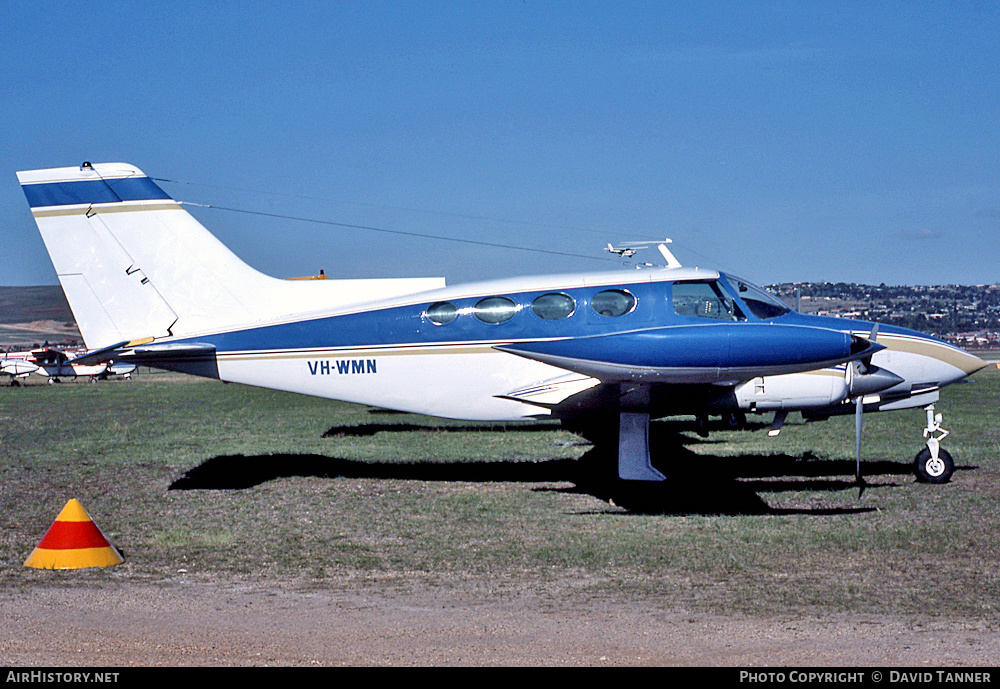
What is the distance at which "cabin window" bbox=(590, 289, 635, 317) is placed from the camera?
12523mm

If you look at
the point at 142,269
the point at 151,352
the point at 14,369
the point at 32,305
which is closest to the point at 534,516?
the point at 151,352

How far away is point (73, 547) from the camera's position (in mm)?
8844

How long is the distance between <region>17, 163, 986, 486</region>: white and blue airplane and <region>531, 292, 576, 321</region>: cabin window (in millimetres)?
19

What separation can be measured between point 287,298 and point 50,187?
11.9 ft

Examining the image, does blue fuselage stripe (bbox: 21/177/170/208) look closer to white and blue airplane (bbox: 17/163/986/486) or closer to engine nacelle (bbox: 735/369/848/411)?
white and blue airplane (bbox: 17/163/986/486)

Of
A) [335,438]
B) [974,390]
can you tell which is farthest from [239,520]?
[974,390]

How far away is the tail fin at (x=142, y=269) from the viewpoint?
13117 mm

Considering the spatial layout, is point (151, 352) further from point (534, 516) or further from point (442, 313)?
point (534, 516)

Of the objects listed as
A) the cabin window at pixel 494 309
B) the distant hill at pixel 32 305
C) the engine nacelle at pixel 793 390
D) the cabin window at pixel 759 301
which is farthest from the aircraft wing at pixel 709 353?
the distant hill at pixel 32 305

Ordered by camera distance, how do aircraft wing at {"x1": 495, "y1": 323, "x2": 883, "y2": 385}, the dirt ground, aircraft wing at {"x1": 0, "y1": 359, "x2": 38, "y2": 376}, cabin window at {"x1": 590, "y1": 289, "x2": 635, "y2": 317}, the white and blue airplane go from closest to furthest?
the dirt ground, aircraft wing at {"x1": 495, "y1": 323, "x2": 883, "y2": 385}, the white and blue airplane, cabin window at {"x1": 590, "y1": 289, "x2": 635, "y2": 317}, aircraft wing at {"x1": 0, "y1": 359, "x2": 38, "y2": 376}

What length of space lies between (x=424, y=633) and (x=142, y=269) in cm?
861

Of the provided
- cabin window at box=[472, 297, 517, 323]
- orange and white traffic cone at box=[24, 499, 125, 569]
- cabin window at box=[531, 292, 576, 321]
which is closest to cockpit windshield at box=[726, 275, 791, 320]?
cabin window at box=[531, 292, 576, 321]

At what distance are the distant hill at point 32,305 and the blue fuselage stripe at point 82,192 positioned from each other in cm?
12846

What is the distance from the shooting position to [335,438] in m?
19.6
